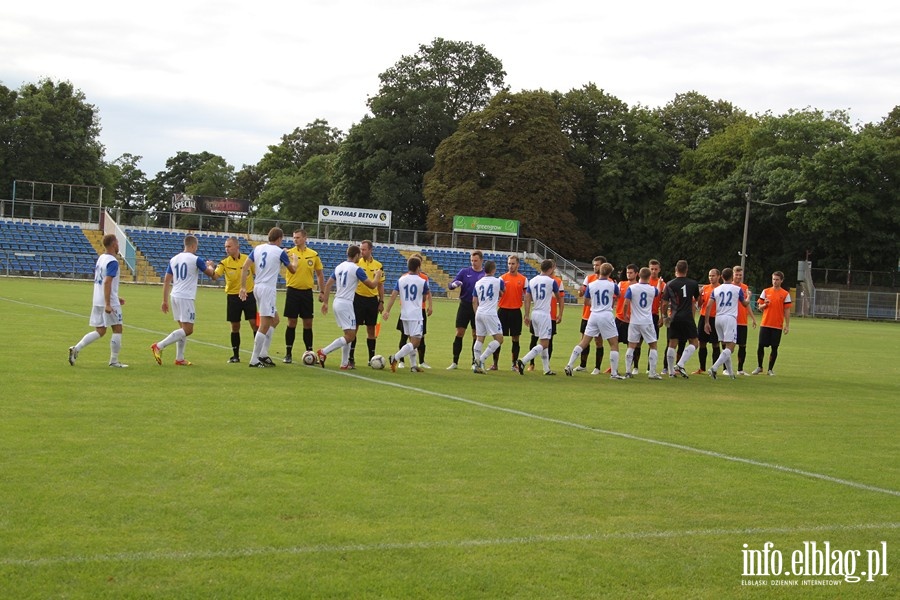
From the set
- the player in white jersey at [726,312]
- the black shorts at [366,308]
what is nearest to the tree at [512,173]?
the player in white jersey at [726,312]

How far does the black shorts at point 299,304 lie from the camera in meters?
16.5

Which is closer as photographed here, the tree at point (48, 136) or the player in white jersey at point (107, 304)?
the player in white jersey at point (107, 304)

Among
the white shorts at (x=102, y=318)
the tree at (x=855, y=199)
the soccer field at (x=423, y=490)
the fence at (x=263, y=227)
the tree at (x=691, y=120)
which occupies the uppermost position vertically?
the tree at (x=691, y=120)

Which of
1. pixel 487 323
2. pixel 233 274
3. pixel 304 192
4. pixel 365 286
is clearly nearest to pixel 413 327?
pixel 365 286

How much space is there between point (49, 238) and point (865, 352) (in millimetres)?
43500

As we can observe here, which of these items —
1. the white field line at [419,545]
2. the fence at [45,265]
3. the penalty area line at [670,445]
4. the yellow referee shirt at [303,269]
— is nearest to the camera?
the white field line at [419,545]

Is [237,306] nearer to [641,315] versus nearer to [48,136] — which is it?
[641,315]

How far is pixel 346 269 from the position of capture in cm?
1600

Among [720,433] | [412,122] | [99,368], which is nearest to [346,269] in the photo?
[99,368]

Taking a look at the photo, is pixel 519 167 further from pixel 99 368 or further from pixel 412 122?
pixel 99 368

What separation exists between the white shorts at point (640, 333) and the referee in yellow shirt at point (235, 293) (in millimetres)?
6528

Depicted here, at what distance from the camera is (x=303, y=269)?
657 inches

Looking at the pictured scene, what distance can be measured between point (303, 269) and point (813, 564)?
11.6 metres

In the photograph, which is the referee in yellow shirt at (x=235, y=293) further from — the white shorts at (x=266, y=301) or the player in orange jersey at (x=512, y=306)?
the player in orange jersey at (x=512, y=306)
